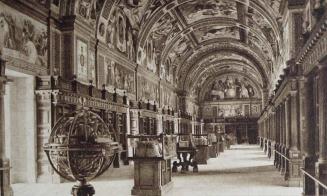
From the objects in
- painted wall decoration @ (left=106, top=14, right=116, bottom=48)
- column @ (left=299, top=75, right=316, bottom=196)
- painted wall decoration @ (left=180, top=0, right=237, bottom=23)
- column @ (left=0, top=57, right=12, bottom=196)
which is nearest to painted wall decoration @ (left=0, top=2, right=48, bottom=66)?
column @ (left=0, top=57, right=12, bottom=196)

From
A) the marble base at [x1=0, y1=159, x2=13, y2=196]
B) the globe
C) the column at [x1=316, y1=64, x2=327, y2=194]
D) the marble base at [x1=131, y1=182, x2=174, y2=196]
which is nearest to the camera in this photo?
the globe

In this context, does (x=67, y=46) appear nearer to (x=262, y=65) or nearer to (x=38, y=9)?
(x=38, y=9)

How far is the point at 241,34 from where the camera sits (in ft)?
109

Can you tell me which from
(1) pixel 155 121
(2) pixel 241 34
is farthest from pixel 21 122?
(2) pixel 241 34

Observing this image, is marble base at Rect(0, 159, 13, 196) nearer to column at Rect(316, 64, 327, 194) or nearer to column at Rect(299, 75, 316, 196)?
column at Rect(299, 75, 316, 196)

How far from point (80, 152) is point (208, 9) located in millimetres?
24585

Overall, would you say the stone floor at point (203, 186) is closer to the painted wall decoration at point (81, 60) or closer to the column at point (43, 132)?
the column at point (43, 132)

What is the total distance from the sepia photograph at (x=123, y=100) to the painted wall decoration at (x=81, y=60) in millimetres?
41

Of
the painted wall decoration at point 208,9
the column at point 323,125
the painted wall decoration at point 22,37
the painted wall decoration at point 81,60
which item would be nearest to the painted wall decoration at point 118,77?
the painted wall decoration at point 81,60

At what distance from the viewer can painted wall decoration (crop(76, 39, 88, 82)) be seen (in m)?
17.2

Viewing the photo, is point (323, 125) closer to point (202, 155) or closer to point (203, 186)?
point (203, 186)

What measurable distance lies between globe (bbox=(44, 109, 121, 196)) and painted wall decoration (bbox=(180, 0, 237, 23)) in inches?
870

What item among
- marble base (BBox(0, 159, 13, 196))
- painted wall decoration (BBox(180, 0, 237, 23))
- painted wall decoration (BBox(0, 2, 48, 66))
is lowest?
marble base (BBox(0, 159, 13, 196))

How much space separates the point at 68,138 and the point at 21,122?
10671 millimetres
